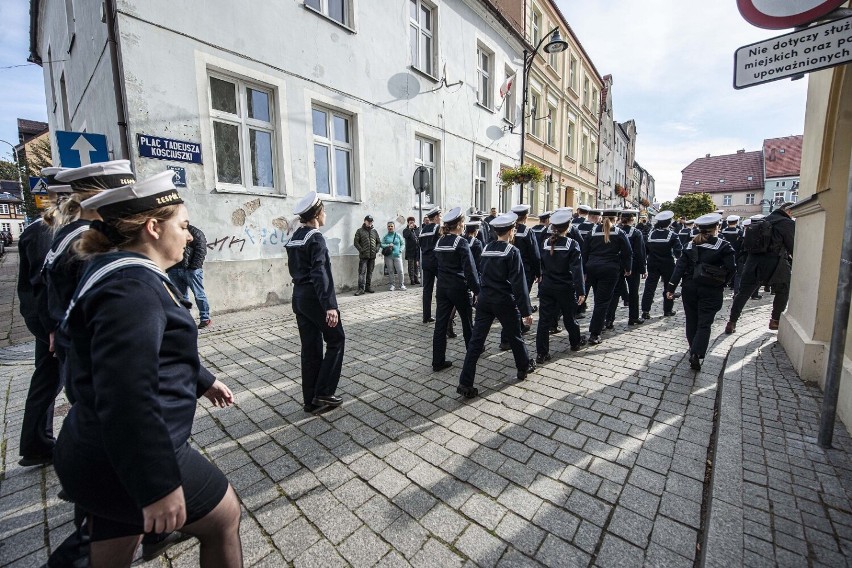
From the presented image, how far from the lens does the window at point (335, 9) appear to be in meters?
8.60

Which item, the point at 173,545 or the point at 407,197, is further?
the point at 407,197

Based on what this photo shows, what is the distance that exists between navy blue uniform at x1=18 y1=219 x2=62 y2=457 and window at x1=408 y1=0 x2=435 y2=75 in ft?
33.5

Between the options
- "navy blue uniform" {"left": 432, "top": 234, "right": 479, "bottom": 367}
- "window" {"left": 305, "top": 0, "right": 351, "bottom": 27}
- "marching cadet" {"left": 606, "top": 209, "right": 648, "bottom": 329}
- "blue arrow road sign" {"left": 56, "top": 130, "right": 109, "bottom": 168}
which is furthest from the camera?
"window" {"left": 305, "top": 0, "right": 351, "bottom": 27}

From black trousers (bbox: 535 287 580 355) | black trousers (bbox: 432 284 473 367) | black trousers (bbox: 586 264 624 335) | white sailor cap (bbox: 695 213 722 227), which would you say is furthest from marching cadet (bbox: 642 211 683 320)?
black trousers (bbox: 432 284 473 367)

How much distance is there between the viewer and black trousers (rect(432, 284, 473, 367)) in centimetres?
445

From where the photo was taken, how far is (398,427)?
3.31 m

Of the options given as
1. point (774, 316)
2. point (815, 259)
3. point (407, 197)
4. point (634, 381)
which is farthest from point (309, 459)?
point (407, 197)

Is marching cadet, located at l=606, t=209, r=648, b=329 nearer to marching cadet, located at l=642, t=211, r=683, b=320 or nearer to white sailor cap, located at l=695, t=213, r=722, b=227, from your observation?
marching cadet, located at l=642, t=211, r=683, b=320

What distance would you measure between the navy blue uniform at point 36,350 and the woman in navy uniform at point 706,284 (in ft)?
19.3

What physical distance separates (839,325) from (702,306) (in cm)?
178

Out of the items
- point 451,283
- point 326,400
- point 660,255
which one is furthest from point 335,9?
point 326,400

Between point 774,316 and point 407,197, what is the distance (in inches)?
326

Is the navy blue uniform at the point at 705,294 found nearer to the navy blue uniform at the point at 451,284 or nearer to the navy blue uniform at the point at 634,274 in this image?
the navy blue uniform at the point at 634,274

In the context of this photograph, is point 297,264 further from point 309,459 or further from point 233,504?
point 233,504
